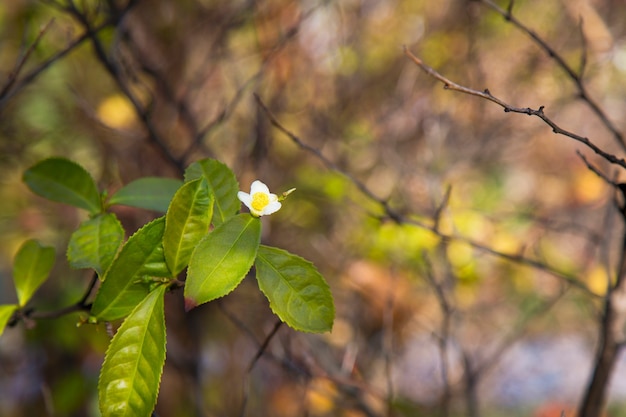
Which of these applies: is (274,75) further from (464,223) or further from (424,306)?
(424,306)

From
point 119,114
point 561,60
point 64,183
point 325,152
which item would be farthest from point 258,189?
point 325,152

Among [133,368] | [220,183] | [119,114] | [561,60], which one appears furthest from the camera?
[119,114]

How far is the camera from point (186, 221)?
81 centimetres

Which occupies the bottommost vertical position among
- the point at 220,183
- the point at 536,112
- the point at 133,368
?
the point at 133,368

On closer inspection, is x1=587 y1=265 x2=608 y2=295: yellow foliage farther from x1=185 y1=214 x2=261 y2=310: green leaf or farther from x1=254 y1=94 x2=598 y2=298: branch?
x1=185 y1=214 x2=261 y2=310: green leaf

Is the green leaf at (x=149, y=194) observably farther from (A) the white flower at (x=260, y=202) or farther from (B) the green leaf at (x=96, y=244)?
(A) the white flower at (x=260, y=202)

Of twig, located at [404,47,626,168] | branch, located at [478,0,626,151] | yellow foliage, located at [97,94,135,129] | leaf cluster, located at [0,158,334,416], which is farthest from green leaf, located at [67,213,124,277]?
yellow foliage, located at [97,94,135,129]

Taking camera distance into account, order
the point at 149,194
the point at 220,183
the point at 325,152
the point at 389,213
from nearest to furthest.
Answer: the point at 220,183 → the point at 149,194 → the point at 389,213 → the point at 325,152

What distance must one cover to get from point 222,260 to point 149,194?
265 millimetres

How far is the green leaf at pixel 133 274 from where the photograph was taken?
2.74 feet

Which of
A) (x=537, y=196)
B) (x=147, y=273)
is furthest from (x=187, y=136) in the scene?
(x=537, y=196)

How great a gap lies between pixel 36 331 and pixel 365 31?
1915mm

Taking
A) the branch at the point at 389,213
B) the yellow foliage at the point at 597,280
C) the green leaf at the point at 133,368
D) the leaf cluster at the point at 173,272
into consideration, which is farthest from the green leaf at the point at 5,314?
the yellow foliage at the point at 597,280

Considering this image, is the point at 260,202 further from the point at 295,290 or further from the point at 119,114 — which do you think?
the point at 119,114
